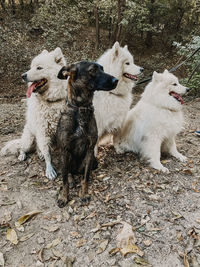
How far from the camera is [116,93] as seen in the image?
3.72 meters

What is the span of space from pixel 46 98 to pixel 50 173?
3.86 feet

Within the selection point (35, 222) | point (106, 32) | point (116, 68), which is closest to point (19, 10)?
point (106, 32)

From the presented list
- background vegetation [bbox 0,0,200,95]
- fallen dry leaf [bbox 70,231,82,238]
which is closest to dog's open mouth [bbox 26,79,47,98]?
fallen dry leaf [bbox 70,231,82,238]

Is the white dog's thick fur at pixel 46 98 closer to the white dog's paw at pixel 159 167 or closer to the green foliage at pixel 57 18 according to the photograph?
the white dog's paw at pixel 159 167

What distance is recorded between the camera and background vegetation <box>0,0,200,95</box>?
382 inches

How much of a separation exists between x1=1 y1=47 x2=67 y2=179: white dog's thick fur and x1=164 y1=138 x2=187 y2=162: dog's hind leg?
6.42 feet

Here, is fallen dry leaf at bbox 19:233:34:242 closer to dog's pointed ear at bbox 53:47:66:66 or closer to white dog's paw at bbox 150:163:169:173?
white dog's paw at bbox 150:163:169:173

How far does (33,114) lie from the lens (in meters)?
3.41

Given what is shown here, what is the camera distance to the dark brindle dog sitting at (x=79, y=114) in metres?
2.51

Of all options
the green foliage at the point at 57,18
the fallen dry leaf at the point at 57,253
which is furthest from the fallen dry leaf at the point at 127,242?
the green foliage at the point at 57,18

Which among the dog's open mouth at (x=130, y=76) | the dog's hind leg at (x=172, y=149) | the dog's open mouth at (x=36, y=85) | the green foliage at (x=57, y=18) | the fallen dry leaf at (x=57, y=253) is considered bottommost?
the fallen dry leaf at (x=57, y=253)

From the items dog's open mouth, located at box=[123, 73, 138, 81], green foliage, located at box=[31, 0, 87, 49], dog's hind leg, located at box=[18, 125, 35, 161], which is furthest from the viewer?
green foliage, located at box=[31, 0, 87, 49]

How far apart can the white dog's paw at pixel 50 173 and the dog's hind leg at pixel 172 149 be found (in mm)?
1994

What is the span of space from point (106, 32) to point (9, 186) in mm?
12867
